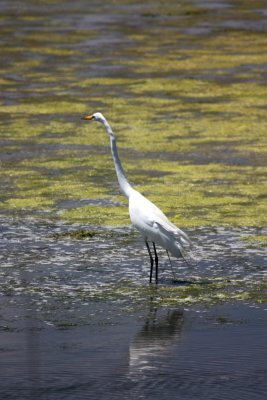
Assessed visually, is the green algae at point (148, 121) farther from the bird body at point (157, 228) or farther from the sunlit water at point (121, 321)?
the bird body at point (157, 228)

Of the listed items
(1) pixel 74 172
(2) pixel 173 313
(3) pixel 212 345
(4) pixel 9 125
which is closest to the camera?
(3) pixel 212 345

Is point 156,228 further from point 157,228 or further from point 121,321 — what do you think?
point 121,321

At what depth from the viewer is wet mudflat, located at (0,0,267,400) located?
10.0 m

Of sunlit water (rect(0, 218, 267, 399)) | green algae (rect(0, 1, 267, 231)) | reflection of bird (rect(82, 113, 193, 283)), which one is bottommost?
green algae (rect(0, 1, 267, 231))

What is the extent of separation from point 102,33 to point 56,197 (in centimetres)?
1839

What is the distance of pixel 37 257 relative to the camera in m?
13.9

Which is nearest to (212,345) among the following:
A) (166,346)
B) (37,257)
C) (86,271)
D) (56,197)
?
(166,346)

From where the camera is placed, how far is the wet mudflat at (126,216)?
10000 millimetres

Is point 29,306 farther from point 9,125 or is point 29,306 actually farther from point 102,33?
point 102,33

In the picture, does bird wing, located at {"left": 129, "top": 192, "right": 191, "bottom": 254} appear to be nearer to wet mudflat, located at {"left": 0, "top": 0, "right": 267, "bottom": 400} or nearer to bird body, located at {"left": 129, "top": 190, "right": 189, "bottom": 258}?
bird body, located at {"left": 129, "top": 190, "right": 189, "bottom": 258}

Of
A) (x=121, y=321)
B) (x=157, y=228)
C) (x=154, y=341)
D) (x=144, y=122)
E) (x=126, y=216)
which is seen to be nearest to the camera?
(x=154, y=341)

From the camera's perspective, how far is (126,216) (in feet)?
52.3

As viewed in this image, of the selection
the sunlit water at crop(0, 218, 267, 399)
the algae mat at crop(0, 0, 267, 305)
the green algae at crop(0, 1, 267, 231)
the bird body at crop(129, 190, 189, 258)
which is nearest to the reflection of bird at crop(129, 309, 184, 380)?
the sunlit water at crop(0, 218, 267, 399)

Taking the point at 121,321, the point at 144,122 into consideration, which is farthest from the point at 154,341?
the point at 144,122
